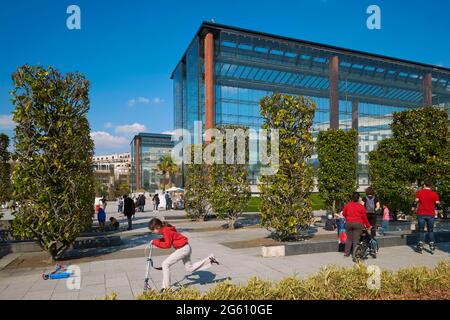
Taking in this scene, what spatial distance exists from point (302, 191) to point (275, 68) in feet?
134

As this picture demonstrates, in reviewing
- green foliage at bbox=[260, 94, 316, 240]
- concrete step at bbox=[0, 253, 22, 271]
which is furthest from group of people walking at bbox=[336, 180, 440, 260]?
concrete step at bbox=[0, 253, 22, 271]

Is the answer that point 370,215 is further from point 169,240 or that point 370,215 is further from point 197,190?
point 197,190

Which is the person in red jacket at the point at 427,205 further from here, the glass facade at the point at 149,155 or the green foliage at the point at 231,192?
the glass facade at the point at 149,155

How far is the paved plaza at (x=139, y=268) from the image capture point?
6809 millimetres

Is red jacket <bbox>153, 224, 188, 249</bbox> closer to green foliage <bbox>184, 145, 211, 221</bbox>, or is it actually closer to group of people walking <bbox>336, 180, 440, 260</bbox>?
group of people walking <bbox>336, 180, 440, 260</bbox>

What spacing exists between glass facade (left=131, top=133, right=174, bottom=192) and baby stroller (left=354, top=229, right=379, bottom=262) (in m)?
99.5

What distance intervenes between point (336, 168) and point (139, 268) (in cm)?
1199

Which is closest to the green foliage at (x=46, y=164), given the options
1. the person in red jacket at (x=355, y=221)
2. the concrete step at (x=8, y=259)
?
the concrete step at (x=8, y=259)

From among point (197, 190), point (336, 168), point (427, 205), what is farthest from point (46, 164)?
point (336, 168)

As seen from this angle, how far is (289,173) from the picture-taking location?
39.1 feet

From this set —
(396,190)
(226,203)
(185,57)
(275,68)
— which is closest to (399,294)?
(396,190)

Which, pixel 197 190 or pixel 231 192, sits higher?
pixel 231 192

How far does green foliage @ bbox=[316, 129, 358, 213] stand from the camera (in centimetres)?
1738
